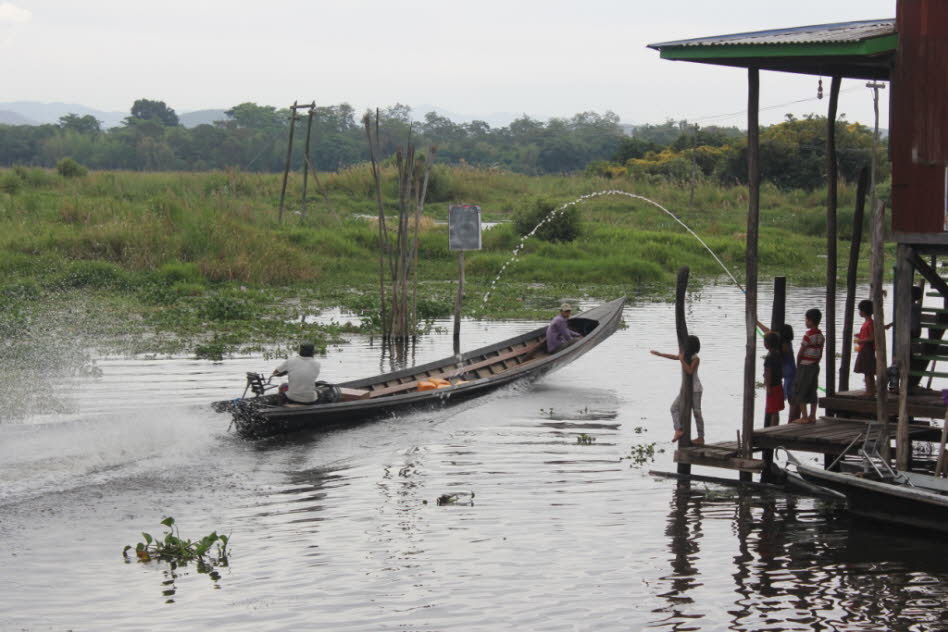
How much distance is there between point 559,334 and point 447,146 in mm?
74942

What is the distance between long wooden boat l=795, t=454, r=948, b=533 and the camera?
9.49 m

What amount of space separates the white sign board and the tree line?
2273 centimetres

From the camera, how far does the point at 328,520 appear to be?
10445 mm

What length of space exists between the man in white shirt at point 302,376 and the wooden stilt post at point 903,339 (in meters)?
6.88

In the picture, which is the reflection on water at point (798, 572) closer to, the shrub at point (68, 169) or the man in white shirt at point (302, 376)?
the man in white shirt at point (302, 376)

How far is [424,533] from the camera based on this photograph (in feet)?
33.2

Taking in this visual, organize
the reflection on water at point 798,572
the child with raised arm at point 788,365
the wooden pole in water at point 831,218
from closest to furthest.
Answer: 1. the reflection on water at point 798,572
2. the child with raised arm at point 788,365
3. the wooden pole in water at point 831,218

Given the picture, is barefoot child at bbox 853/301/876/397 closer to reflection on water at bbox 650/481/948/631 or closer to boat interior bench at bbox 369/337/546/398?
reflection on water at bbox 650/481/948/631

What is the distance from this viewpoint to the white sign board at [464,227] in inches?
840

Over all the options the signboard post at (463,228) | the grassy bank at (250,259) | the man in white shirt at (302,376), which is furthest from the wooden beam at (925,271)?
the grassy bank at (250,259)

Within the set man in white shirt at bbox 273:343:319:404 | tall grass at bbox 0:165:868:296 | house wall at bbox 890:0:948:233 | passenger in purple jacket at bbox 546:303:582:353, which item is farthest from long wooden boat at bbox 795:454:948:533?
tall grass at bbox 0:165:868:296

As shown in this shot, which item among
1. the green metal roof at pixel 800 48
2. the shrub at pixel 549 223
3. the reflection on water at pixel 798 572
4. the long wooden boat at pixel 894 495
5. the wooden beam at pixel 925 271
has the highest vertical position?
the green metal roof at pixel 800 48

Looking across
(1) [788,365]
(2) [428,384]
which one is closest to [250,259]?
(2) [428,384]

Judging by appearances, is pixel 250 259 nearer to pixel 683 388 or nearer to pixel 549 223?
pixel 549 223
